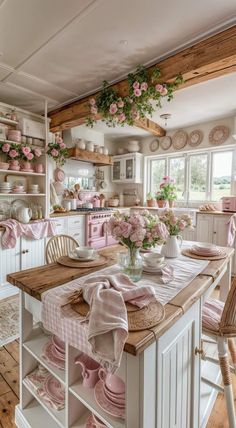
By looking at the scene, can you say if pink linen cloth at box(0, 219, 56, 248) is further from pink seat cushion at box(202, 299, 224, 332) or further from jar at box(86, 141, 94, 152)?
pink seat cushion at box(202, 299, 224, 332)

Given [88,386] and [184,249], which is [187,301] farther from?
[184,249]

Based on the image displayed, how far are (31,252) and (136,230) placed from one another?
2366 mm

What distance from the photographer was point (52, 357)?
1.16m

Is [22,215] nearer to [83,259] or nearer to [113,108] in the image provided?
[113,108]

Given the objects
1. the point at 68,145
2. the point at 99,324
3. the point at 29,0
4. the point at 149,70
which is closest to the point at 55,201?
the point at 68,145

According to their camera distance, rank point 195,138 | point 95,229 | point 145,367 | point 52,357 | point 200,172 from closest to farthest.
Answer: point 145,367 → point 52,357 → point 95,229 → point 195,138 → point 200,172

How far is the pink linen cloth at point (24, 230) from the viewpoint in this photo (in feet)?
9.27

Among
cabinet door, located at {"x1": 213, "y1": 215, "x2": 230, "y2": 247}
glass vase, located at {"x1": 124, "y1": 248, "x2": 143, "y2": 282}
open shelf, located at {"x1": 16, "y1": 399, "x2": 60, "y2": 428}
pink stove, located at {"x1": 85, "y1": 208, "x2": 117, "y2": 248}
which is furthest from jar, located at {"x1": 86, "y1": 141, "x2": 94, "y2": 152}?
open shelf, located at {"x1": 16, "y1": 399, "x2": 60, "y2": 428}

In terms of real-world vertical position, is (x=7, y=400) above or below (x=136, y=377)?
below

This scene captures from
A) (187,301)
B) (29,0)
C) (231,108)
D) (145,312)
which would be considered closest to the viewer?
(145,312)

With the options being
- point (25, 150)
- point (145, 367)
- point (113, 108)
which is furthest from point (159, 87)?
point (145, 367)

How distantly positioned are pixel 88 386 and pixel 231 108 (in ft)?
12.5

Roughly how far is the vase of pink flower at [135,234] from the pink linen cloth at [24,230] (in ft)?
6.63

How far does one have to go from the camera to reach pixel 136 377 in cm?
74
